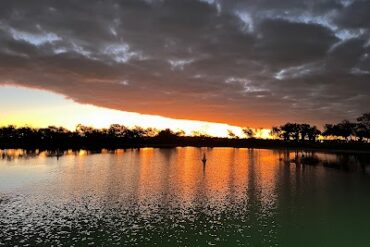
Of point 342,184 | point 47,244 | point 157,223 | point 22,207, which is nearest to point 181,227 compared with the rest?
point 157,223

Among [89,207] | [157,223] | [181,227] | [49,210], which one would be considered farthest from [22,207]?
[181,227]

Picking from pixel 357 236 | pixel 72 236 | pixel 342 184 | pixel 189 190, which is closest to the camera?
pixel 72 236

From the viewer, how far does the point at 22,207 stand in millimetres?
43000

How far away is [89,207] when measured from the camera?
43.7m

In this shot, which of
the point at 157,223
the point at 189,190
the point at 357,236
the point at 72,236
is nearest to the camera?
the point at 72,236

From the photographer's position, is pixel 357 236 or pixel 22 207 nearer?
pixel 357 236

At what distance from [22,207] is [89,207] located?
8.33 m

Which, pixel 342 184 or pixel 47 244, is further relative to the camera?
pixel 342 184

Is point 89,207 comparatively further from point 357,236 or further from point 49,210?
point 357,236

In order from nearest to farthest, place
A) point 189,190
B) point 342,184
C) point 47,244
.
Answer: point 47,244
point 189,190
point 342,184

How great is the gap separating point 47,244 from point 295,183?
5432 centimetres

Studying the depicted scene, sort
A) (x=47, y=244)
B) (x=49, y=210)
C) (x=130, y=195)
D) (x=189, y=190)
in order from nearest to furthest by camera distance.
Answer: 1. (x=47, y=244)
2. (x=49, y=210)
3. (x=130, y=195)
4. (x=189, y=190)

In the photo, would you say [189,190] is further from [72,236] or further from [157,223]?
[72,236]

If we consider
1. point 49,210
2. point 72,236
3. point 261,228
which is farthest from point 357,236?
point 49,210
